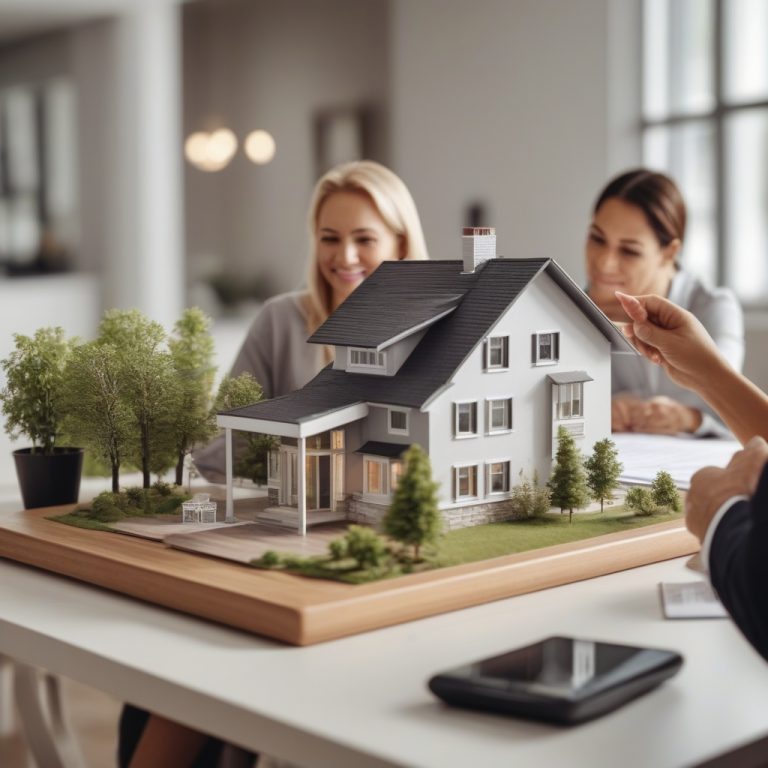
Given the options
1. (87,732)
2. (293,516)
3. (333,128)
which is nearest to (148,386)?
(293,516)

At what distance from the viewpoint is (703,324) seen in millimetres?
2887

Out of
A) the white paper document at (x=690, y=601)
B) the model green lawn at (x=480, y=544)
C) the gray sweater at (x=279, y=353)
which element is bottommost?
the white paper document at (x=690, y=601)

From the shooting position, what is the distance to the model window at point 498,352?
61.6 inches

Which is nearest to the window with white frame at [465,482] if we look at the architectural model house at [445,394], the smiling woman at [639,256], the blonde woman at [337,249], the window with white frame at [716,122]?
the architectural model house at [445,394]

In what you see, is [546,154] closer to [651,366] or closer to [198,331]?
[651,366]

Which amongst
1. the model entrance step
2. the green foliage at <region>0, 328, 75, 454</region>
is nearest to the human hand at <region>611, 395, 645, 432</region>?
the model entrance step

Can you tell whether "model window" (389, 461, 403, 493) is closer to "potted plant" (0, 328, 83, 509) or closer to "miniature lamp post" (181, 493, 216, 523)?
"miniature lamp post" (181, 493, 216, 523)

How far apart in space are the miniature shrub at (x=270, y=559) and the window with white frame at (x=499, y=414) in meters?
0.35

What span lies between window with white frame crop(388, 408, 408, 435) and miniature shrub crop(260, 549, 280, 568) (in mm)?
238

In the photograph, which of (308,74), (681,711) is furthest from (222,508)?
(308,74)

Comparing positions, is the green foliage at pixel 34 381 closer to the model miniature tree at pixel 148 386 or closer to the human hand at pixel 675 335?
the model miniature tree at pixel 148 386

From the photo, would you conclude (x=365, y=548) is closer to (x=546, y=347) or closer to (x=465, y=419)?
(x=465, y=419)

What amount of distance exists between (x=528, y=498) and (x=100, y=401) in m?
0.62

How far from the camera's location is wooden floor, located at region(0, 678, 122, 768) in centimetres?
312
